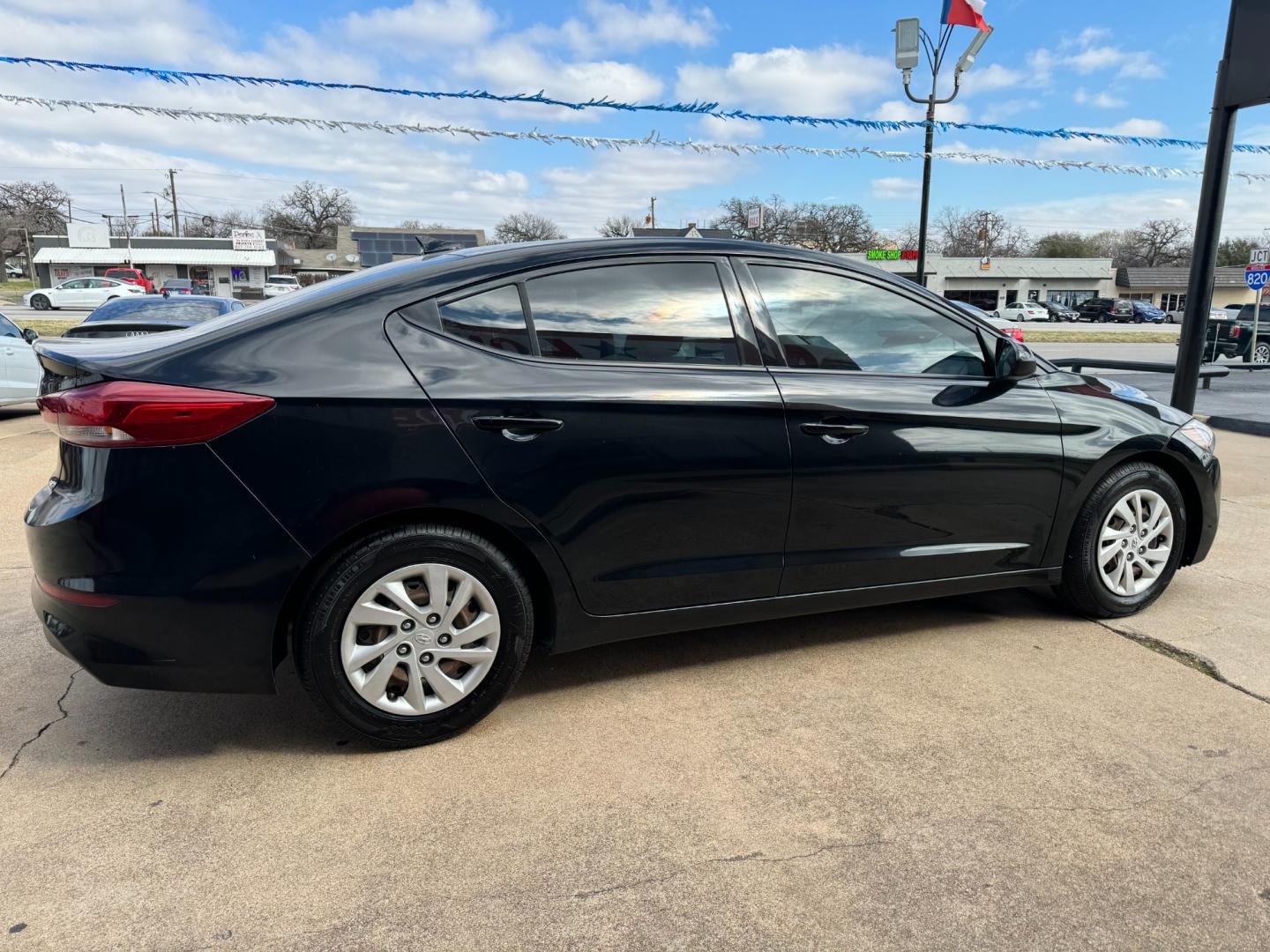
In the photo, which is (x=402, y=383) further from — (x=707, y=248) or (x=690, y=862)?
(x=690, y=862)

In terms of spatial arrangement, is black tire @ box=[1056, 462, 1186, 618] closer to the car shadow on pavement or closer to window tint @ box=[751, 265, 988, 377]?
the car shadow on pavement

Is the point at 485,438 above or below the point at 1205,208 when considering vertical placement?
below

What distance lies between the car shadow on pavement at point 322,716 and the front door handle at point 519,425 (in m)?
1.03

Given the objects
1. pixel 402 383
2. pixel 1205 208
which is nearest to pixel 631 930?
pixel 402 383

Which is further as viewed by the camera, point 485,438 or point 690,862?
point 485,438

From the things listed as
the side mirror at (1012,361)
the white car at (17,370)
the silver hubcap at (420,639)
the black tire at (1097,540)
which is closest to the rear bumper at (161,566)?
the silver hubcap at (420,639)

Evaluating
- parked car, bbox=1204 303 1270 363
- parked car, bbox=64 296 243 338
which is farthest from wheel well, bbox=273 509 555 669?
parked car, bbox=1204 303 1270 363

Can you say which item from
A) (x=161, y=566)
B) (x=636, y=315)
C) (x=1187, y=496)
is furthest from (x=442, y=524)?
(x=1187, y=496)

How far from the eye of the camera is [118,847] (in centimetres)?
232

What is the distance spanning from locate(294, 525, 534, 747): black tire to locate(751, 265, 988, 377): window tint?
132 cm

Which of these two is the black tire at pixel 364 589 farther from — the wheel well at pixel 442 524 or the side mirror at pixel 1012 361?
the side mirror at pixel 1012 361

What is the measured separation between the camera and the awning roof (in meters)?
63.0

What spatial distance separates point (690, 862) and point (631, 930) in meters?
0.29

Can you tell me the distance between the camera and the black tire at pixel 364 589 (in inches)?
103
